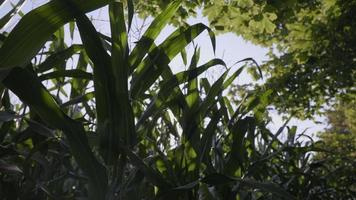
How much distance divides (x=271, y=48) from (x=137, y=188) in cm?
710

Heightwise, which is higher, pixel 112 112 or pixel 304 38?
pixel 304 38

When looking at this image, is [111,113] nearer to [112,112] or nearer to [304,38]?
[112,112]

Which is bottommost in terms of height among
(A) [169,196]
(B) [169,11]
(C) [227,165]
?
(A) [169,196]

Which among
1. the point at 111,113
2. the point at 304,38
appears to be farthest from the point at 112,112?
the point at 304,38

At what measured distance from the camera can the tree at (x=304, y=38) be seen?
12.9ft

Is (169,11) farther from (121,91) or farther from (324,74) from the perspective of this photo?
(324,74)

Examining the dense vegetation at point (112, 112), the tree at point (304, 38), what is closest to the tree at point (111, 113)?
the dense vegetation at point (112, 112)

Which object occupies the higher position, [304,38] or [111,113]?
[304,38]

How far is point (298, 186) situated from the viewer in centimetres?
205

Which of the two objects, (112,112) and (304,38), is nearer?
(112,112)

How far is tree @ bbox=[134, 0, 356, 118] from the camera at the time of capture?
393 centimetres

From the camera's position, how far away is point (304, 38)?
219 inches

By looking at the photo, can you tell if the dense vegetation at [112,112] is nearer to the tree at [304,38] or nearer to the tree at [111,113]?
the tree at [111,113]

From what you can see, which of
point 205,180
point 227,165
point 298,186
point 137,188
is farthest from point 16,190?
point 298,186
